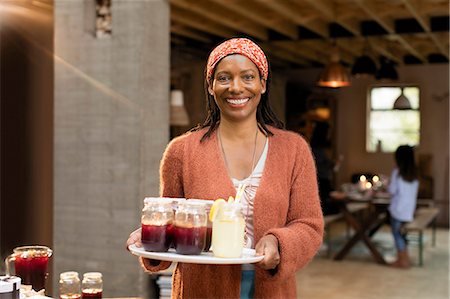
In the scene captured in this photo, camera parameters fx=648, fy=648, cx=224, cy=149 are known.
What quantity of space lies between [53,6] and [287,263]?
3540 mm

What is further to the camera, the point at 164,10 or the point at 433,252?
the point at 433,252

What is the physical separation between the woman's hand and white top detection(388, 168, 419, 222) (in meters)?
6.05

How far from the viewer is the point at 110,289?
4574 millimetres

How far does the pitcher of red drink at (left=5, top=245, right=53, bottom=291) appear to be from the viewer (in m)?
2.17

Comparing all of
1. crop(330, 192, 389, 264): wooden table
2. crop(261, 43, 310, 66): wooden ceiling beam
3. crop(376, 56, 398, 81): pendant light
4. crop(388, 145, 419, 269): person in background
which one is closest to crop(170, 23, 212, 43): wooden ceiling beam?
crop(261, 43, 310, 66): wooden ceiling beam

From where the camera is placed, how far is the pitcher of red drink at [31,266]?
7.12ft

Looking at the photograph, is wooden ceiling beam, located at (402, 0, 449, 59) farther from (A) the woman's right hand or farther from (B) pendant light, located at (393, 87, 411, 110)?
(A) the woman's right hand

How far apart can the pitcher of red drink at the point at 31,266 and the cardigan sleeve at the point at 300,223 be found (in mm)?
834

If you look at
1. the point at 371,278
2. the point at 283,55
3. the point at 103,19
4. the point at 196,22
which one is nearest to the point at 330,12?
the point at 196,22

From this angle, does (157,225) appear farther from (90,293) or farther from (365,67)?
(365,67)

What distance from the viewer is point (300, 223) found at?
1898 mm

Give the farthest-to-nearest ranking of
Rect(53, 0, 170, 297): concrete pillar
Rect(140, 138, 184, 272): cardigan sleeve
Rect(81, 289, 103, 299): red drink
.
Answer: Rect(53, 0, 170, 297): concrete pillar < Rect(81, 289, 103, 299): red drink < Rect(140, 138, 184, 272): cardigan sleeve

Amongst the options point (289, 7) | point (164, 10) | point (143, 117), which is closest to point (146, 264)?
point (143, 117)

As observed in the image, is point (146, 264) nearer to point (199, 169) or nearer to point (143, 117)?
point (199, 169)
